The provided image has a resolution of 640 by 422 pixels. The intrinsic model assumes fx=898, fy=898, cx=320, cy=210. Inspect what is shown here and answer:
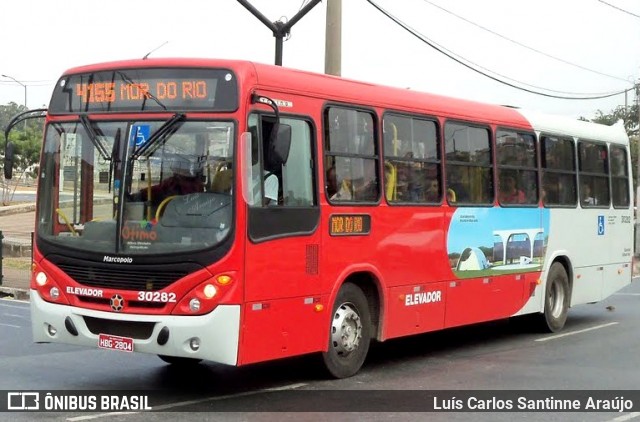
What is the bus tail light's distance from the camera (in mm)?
7906

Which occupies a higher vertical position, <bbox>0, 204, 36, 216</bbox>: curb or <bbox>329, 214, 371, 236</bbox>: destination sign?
<bbox>0, 204, 36, 216</bbox>: curb

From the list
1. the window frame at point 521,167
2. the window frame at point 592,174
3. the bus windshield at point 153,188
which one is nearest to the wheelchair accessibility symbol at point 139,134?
the bus windshield at point 153,188

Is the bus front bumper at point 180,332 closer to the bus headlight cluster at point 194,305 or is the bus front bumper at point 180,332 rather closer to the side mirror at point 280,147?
the bus headlight cluster at point 194,305

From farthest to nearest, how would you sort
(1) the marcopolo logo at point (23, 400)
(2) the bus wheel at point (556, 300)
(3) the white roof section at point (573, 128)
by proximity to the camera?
(2) the bus wheel at point (556, 300) → (3) the white roof section at point (573, 128) → (1) the marcopolo logo at point (23, 400)

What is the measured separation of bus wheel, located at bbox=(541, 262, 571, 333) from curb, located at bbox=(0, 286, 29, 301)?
10.2m

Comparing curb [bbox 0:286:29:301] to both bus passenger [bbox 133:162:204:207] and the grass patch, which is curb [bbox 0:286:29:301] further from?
bus passenger [bbox 133:162:204:207]

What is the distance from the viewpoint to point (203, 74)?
327 inches

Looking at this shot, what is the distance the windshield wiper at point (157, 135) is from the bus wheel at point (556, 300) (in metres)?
7.52

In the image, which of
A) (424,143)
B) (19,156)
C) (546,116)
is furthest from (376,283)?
(19,156)

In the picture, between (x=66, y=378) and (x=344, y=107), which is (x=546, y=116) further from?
(x=66, y=378)

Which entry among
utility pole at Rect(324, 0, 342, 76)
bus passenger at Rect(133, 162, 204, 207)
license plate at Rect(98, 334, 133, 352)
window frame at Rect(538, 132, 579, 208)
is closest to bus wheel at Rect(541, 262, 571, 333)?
window frame at Rect(538, 132, 579, 208)

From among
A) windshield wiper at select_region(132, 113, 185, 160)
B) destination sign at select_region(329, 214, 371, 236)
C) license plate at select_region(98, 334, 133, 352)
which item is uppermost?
windshield wiper at select_region(132, 113, 185, 160)

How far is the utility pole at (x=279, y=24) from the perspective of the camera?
55.2 feet

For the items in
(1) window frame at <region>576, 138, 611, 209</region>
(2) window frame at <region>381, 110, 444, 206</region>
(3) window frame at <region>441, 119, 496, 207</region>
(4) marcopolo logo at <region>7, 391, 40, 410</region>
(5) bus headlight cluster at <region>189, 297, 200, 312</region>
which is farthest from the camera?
(1) window frame at <region>576, 138, 611, 209</region>
